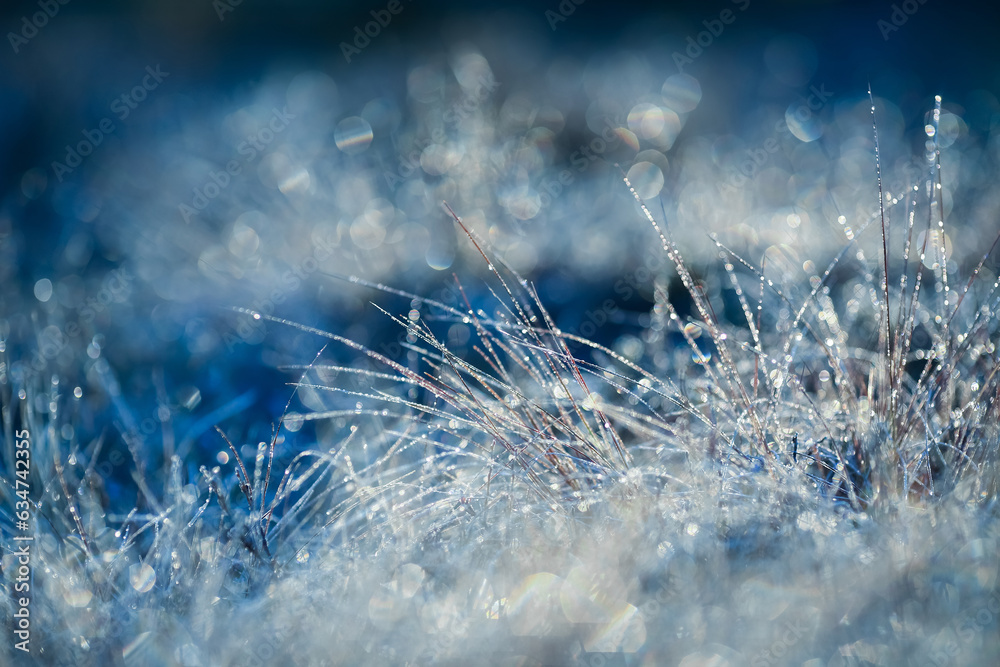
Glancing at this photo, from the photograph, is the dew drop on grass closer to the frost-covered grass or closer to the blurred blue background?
the frost-covered grass

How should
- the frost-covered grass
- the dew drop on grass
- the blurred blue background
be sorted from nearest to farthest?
1. the frost-covered grass
2. the dew drop on grass
3. the blurred blue background

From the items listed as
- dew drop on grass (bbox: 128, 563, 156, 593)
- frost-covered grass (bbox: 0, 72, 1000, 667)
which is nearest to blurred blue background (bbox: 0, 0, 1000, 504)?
frost-covered grass (bbox: 0, 72, 1000, 667)

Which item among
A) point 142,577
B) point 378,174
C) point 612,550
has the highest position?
point 378,174

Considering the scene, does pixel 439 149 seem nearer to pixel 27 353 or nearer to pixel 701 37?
pixel 27 353

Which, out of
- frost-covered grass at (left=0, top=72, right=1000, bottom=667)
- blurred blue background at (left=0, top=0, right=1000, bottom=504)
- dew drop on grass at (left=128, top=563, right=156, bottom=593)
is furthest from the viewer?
blurred blue background at (left=0, top=0, right=1000, bottom=504)

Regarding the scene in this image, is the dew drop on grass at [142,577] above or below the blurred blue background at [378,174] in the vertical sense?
below

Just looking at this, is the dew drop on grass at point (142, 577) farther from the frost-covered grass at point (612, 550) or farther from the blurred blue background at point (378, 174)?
the blurred blue background at point (378, 174)

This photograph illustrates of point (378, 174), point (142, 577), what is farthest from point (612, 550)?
point (378, 174)

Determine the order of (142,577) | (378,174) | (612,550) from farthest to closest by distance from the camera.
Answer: (378,174) → (142,577) → (612,550)

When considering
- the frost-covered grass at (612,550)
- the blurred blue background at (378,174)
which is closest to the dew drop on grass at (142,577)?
the frost-covered grass at (612,550)

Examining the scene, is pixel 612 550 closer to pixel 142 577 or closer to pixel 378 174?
pixel 142 577

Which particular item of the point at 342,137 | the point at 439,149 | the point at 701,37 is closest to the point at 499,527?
the point at 439,149
